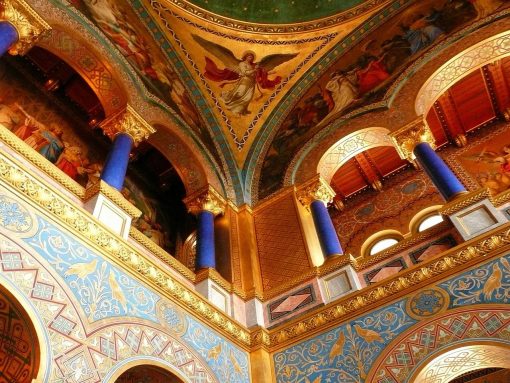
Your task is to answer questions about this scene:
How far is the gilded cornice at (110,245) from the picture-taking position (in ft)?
14.4

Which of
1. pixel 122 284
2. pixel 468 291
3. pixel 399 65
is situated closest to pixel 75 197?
pixel 122 284

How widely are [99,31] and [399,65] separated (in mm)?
5252

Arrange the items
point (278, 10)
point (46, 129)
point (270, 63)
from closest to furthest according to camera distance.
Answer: point (46, 129), point (270, 63), point (278, 10)

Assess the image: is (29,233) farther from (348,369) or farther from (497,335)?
(497,335)

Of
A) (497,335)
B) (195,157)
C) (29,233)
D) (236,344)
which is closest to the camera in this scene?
(29,233)

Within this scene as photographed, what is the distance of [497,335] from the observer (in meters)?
4.61

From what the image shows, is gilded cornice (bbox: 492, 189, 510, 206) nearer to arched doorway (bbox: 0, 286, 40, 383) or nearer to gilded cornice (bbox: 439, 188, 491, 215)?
gilded cornice (bbox: 439, 188, 491, 215)

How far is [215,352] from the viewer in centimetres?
546

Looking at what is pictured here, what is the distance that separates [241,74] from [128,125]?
11.6 feet

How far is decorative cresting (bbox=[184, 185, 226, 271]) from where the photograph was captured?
6.95 metres

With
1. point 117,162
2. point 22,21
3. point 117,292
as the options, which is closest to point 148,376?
point 117,292

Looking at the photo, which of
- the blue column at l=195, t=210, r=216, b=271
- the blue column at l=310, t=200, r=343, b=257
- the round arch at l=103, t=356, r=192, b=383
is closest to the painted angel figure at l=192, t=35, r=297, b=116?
the blue column at l=195, t=210, r=216, b=271

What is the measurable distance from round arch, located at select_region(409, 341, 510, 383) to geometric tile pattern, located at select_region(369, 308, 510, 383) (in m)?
A: 0.02

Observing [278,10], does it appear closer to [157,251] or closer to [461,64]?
[461,64]
